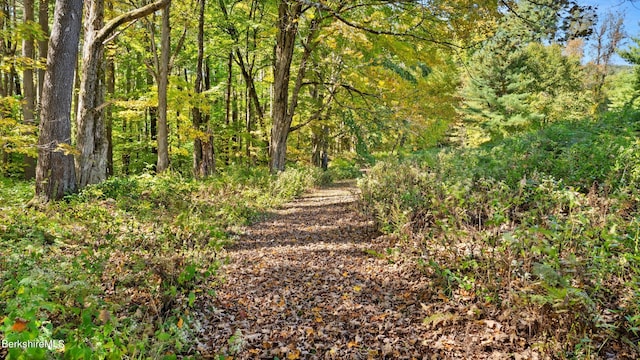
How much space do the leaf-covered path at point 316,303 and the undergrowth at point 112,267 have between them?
0.38 m

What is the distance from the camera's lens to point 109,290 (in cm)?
401

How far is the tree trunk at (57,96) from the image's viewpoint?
21.2ft

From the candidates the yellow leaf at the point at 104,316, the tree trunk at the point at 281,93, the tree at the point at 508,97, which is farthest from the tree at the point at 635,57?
the yellow leaf at the point at 104,316

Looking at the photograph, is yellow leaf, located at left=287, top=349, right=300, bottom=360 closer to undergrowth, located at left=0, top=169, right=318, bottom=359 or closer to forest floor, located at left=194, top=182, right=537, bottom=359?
forest floor, located at left=194, top=182, right=537, bottom=359

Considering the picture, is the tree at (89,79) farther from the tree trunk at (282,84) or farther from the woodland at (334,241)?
the tree trunk at (282,84)

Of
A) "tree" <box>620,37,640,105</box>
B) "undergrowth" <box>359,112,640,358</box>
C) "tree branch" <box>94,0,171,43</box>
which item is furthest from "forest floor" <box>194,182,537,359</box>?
"tree" <box>620,37,640,105</box>

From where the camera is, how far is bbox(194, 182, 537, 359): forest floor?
3.46 meters

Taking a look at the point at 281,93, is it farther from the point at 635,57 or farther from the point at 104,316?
the point at 635,57

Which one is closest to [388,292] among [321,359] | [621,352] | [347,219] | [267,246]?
[321,359]

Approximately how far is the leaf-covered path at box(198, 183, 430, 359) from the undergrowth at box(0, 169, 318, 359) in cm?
38

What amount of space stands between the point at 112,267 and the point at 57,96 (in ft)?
13.3

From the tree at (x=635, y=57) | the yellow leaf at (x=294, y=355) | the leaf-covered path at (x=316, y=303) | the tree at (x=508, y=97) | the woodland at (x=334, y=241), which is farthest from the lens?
the tree at (x=508, y=97)

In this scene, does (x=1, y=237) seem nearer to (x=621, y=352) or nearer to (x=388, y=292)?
(x=388, y=292)

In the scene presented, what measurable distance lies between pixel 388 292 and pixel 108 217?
5153 mm
